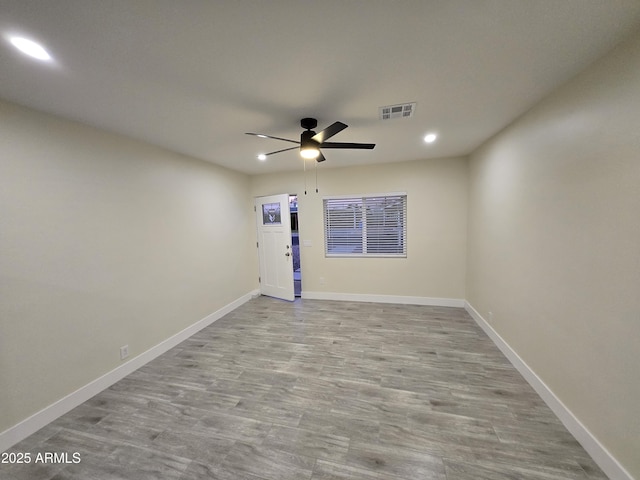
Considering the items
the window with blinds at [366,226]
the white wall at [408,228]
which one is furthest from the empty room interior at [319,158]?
the window with blinds at [366,226]

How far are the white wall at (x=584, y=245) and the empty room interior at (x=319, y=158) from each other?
0.05ft

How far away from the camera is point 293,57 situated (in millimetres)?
1410

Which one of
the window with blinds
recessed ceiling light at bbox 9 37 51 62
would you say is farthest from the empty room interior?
the window with blinds

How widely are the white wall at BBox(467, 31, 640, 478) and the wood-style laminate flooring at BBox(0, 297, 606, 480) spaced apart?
389mm

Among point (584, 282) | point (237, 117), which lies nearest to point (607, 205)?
point (584, 282)

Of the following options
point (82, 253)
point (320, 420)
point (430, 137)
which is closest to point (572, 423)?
point (320, 420)

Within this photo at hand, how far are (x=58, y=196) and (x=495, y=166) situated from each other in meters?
4.49

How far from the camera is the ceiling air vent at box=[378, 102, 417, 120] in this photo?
204cm

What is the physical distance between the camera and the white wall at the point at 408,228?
4.01 meters

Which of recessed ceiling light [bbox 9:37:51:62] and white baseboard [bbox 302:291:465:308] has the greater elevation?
recessed ceiling light [bbox 9:37:51:62]

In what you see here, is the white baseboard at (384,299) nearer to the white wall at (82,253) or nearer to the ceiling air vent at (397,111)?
the white wall at (82,253)

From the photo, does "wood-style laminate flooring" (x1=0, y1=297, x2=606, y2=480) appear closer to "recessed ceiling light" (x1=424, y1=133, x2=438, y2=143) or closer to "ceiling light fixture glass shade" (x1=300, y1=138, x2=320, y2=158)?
"ceiling light fixture glass shade" (x1=300, y1=138, x2=320, y2=158)

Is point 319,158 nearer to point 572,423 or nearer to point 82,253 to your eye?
point 82,253

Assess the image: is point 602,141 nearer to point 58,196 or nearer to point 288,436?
point 288,436
